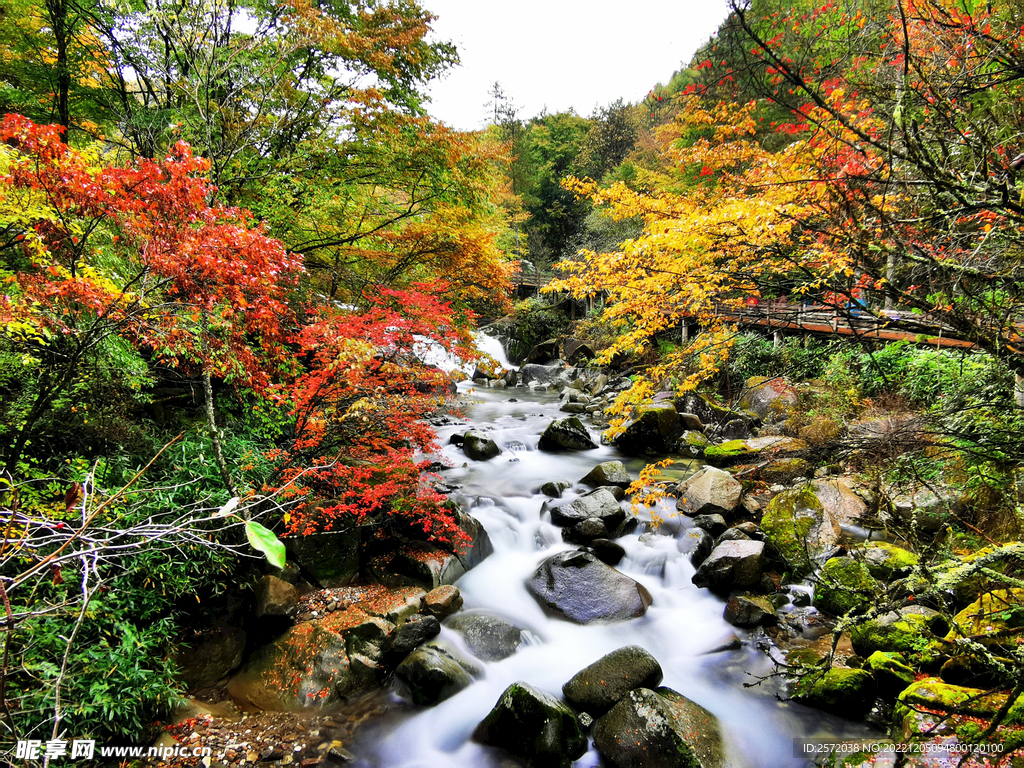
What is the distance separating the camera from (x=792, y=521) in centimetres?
733

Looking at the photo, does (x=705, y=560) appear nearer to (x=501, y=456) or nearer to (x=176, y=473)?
(x=501, y=456)

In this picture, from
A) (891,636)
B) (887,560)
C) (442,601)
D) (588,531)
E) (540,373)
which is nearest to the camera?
(891,636)

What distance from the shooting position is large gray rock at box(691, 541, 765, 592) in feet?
22.6

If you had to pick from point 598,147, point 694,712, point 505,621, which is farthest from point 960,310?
point 598,147

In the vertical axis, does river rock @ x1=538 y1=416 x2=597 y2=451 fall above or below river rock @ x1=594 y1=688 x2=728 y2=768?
above

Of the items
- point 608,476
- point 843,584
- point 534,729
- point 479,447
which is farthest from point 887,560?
point 479,447

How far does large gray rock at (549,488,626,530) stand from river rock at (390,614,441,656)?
3.39 metres

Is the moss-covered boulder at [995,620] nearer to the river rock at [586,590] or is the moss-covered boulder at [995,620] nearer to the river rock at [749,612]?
the river rock at [749,612]

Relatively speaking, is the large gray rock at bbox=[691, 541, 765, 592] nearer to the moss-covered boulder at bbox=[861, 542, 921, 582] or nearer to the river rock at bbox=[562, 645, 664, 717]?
the moss-covered boulder at bbox=[861, 542, 921, 582]

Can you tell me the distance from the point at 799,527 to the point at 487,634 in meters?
5.13


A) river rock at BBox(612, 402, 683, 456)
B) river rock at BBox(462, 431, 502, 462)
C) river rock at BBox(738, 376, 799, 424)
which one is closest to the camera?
river rock at BBox(462, 431, 502, 462)

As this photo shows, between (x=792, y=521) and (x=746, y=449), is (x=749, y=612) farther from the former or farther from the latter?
(x=746, y=449)

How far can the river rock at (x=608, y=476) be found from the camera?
9990 millimetres

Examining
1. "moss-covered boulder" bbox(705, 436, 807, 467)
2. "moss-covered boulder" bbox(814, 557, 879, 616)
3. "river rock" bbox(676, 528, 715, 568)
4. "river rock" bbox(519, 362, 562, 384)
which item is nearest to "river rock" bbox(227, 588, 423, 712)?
"river rock" bbox(676, 528, 715, 568)
